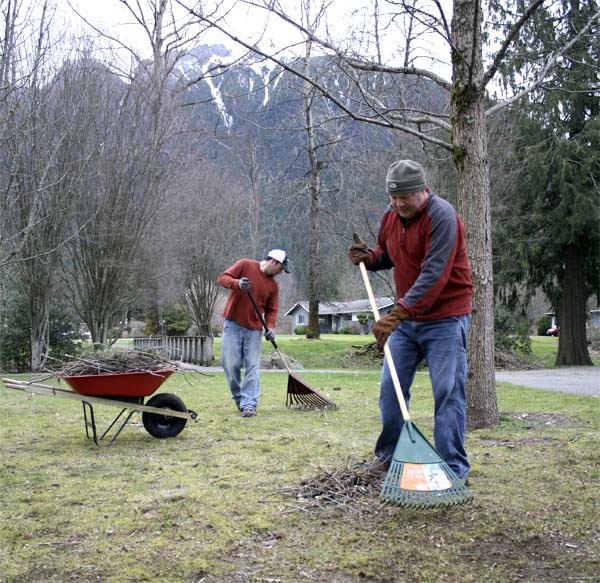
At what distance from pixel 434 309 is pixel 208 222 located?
865 inches

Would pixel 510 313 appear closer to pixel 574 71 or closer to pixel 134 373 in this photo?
pixel 574 71

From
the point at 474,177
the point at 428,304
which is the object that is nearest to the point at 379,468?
the point at 428,304

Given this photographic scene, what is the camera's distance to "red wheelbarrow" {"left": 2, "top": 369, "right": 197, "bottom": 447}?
567 centimetres

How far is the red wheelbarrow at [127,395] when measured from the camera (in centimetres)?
567

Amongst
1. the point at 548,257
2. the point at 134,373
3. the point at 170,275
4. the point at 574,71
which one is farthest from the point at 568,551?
the point at 170,275

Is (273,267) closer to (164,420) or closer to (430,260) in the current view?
(164,420)

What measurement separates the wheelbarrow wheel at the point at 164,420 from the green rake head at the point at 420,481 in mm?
2848

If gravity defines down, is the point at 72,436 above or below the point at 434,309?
below

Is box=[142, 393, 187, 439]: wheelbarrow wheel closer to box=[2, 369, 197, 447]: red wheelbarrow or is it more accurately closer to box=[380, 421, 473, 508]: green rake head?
box=[2, 369, 197, 447]: red wheelbarrow

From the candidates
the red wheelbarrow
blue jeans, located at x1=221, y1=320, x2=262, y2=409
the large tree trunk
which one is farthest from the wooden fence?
the large tree trunk

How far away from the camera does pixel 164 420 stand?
641 centimetres

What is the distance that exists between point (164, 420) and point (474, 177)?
136 inches

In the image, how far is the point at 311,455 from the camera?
5492 mm

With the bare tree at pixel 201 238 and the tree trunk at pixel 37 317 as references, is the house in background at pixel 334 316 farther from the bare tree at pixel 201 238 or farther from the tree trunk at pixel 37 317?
the tree trunk at pixel 37 317
